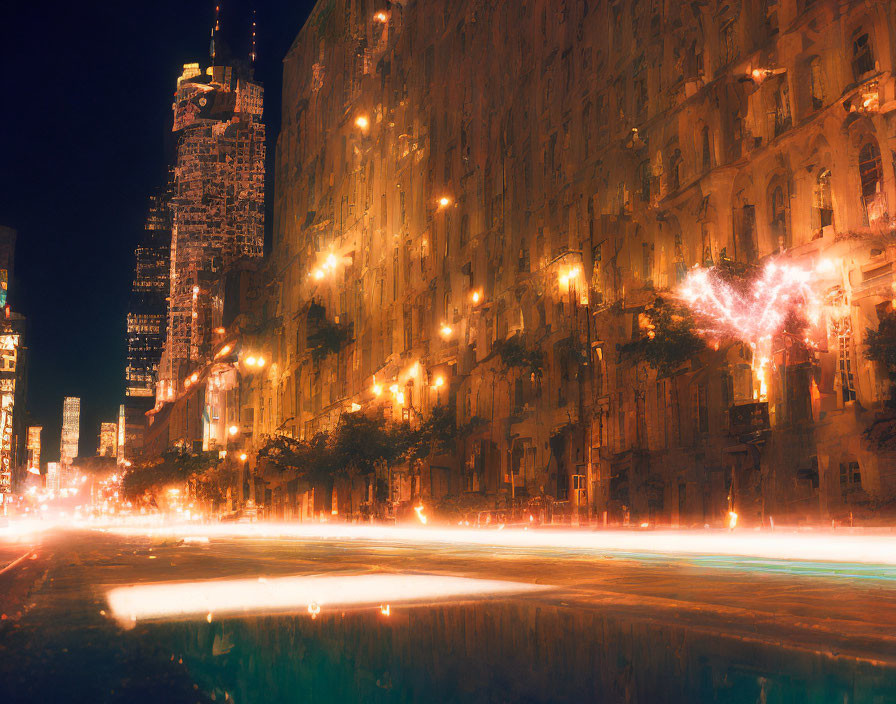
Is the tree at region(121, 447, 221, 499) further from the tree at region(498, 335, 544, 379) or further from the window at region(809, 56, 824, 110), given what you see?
the window at region(809, 56, 824, 110)

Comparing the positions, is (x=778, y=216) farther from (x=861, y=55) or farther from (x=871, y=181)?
(x=861, y=55)

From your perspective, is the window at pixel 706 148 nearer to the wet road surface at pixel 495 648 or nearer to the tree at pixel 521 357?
the tree at pixel 521 357

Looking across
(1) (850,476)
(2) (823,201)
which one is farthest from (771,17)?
(1) (850,476)

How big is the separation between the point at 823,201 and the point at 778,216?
5.92 ft

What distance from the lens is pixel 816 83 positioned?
2812 cm

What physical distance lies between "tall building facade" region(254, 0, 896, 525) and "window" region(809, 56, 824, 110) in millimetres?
66

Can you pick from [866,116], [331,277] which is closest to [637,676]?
[866,116]

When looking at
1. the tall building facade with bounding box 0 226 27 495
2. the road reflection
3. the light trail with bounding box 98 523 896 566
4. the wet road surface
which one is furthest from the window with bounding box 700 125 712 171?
the tall building facade with bounding box 0 226 27 495

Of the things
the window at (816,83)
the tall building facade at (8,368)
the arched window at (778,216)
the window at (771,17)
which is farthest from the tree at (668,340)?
the tall building facade at (8,368)

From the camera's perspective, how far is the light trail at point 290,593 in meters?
7.84

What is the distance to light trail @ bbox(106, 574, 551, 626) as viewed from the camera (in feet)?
25.7

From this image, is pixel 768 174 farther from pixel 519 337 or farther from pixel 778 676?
pixel 778 676

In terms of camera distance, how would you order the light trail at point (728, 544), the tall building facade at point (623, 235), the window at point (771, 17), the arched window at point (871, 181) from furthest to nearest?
the window at point (771, 17)
the tall building facade at point (623, 235)
the arched window at point (871, 181)
the light trail at point (728, 544)

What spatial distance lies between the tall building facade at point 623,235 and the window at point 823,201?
0.06m
